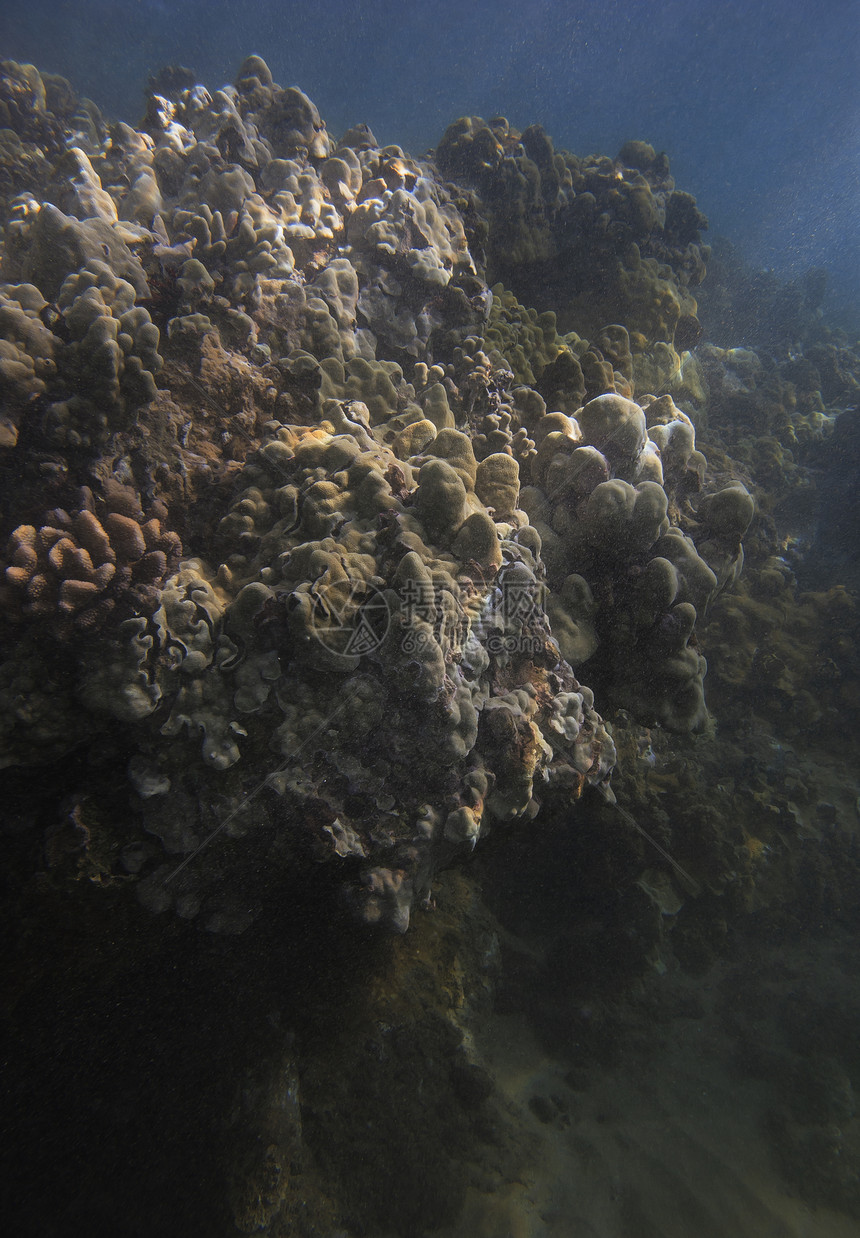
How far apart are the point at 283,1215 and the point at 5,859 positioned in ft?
10.8

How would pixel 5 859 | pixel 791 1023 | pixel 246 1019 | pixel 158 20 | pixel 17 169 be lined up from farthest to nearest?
pixel 158 20 < pixel 17 169 < pixel 791 1023 < pixel 246 1019 < pixel 5 859

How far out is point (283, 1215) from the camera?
329 cm

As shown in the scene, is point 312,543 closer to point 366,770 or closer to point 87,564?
point 87,564

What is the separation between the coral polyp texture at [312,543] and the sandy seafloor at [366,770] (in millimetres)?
25

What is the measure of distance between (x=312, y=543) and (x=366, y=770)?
1196 millimetres

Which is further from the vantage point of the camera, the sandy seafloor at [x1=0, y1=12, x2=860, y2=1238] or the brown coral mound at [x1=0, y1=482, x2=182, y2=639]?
the sandy seafloor at [x1=0, y1=12, x2=860, y2=1238]

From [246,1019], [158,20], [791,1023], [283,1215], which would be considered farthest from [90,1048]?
[158,20]

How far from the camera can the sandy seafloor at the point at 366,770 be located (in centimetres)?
236

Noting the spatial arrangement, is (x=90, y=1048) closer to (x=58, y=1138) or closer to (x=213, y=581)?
(x=58, y=1138)

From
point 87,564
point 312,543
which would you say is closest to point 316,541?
point 312,543

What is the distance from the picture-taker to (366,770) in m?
2.42

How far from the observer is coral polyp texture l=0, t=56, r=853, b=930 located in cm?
232

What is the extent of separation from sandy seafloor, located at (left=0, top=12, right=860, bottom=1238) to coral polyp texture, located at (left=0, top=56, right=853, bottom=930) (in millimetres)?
25

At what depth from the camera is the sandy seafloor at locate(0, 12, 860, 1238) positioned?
7.73 ft
